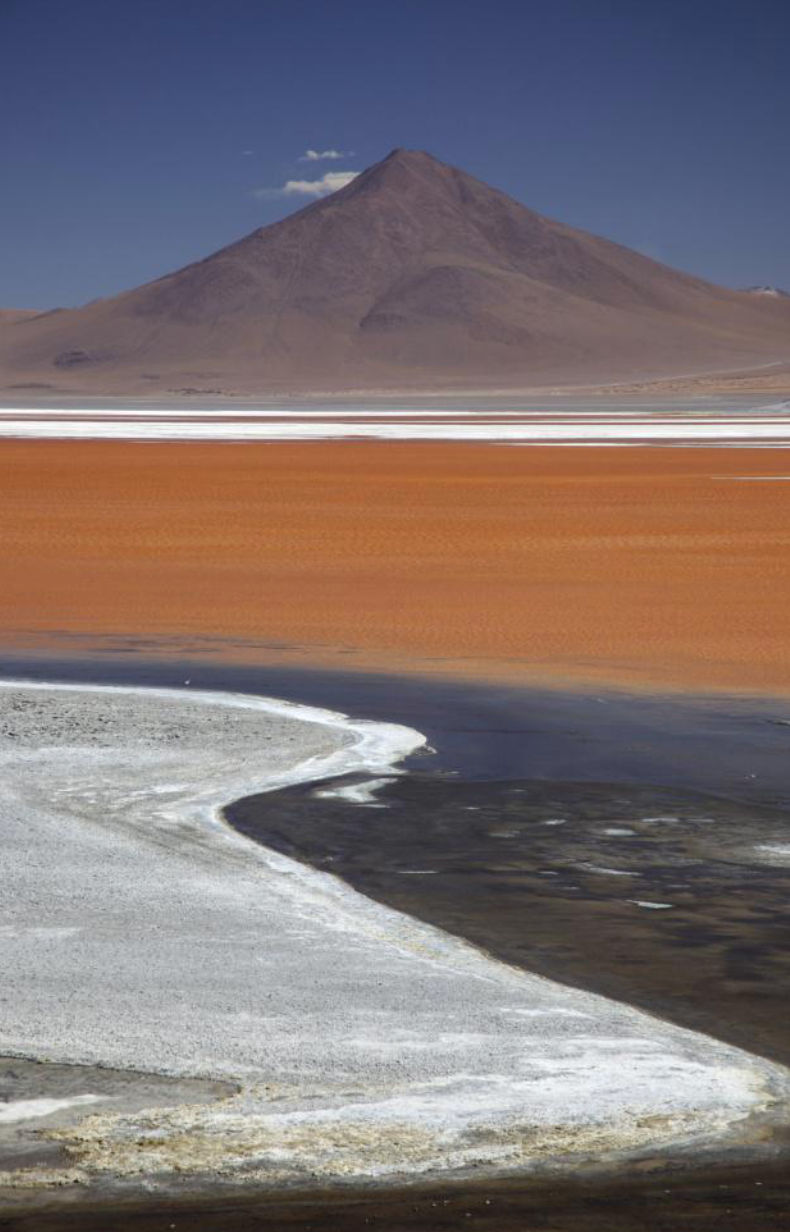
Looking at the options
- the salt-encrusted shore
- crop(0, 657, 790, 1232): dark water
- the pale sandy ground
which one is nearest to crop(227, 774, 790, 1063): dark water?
crop(0, 657, 790, 1232): dark water

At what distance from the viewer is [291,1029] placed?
218 inches

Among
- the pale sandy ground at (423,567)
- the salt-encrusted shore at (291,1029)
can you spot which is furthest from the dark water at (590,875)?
the pale sandy ground at (423,567)

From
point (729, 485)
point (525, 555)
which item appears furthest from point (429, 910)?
point (729, 485)

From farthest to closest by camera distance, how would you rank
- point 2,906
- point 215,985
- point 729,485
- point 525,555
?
point 729,485, point 525,555, point 2,906, point 215,985

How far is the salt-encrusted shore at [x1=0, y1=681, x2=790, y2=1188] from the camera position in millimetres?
4688

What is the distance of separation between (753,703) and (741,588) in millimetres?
6937

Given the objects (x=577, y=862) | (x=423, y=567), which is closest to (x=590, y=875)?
(x=577, y=862)

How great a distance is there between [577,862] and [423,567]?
12.9 metres

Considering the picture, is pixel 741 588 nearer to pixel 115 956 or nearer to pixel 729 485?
pixel 115 956

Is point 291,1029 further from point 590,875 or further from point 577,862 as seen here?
point 577,862

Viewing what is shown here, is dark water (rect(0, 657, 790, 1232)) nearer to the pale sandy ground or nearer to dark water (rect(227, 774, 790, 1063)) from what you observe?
dark water (rect(227, 774, 790, 1063))

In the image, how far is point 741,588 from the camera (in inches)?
740

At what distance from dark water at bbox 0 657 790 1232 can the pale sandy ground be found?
1547 mm

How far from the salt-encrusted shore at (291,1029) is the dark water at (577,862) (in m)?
0.18
